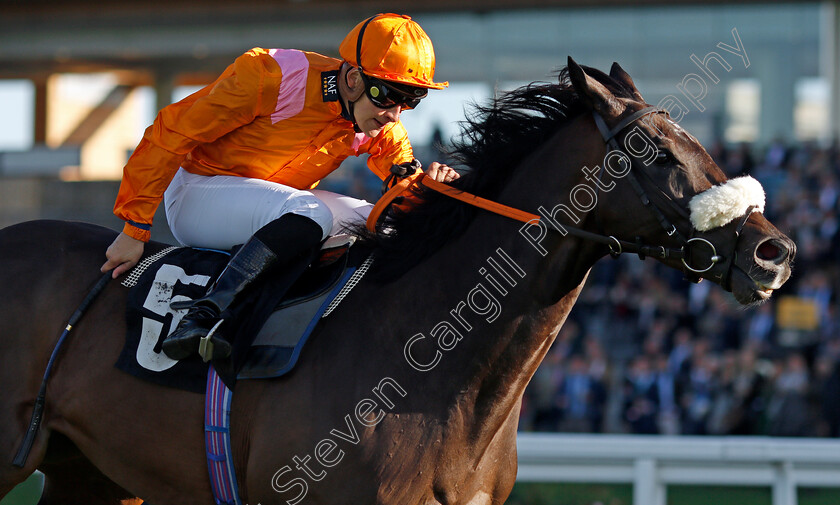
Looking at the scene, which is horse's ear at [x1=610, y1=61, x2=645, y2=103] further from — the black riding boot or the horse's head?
the black riding boot

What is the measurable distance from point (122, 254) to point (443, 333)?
3.69 feet

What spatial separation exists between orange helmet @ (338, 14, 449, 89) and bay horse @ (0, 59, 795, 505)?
24cm

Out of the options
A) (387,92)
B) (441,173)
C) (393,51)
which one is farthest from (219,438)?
(393,51)

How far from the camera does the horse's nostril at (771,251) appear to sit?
7.29ft

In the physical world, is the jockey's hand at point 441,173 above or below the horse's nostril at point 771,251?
below

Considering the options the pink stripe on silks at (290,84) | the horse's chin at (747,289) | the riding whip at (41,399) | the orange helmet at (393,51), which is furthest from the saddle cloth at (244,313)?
the horse's chin at (747,289)

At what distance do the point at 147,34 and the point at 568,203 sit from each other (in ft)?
52.3

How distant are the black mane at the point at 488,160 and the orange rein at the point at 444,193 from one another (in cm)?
3

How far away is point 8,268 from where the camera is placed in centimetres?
290

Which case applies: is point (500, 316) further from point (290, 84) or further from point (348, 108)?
point (290, 84)

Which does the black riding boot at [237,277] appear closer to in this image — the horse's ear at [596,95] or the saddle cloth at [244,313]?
the saddle cloth at [244,313]

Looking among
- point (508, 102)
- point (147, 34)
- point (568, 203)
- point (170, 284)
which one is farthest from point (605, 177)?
point (147, 34)

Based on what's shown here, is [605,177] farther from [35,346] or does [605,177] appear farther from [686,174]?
[35,346]

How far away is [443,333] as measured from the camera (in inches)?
99.3
